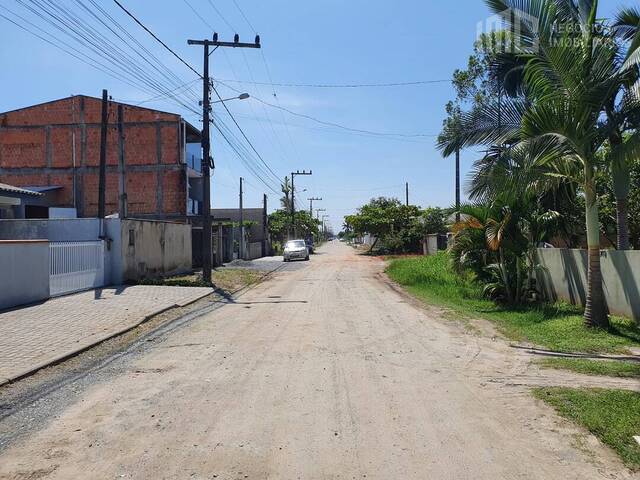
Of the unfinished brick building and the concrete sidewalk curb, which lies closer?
the concrete sidewalk curb

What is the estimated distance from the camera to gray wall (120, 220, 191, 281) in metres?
19.4

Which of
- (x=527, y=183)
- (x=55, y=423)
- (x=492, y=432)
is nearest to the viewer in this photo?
(x=492, y=432)

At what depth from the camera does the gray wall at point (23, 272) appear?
12.3 m

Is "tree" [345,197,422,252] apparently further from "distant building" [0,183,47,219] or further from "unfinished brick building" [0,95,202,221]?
"distant building" [0,183,47,219]

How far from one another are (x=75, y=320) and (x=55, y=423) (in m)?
6.55

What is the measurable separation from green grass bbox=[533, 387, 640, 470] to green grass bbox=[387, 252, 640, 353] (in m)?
2.77

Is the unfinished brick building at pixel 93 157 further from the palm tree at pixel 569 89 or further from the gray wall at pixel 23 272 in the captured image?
the palm tree at pixel 569 89

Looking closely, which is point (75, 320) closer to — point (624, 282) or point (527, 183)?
point (527, 183)

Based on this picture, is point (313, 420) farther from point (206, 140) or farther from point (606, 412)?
point (206, 140)

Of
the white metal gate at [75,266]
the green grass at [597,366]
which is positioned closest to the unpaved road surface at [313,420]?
the green grass at [597,366]

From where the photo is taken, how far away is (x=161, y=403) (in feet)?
18.5

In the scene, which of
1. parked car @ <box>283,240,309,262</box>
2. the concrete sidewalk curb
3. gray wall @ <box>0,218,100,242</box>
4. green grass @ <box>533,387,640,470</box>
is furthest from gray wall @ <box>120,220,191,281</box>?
parked car @ <box>283,240,309,262</box>

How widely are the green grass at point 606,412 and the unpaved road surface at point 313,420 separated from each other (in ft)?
0.54

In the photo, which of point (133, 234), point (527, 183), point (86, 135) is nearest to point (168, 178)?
point (86, 135)
